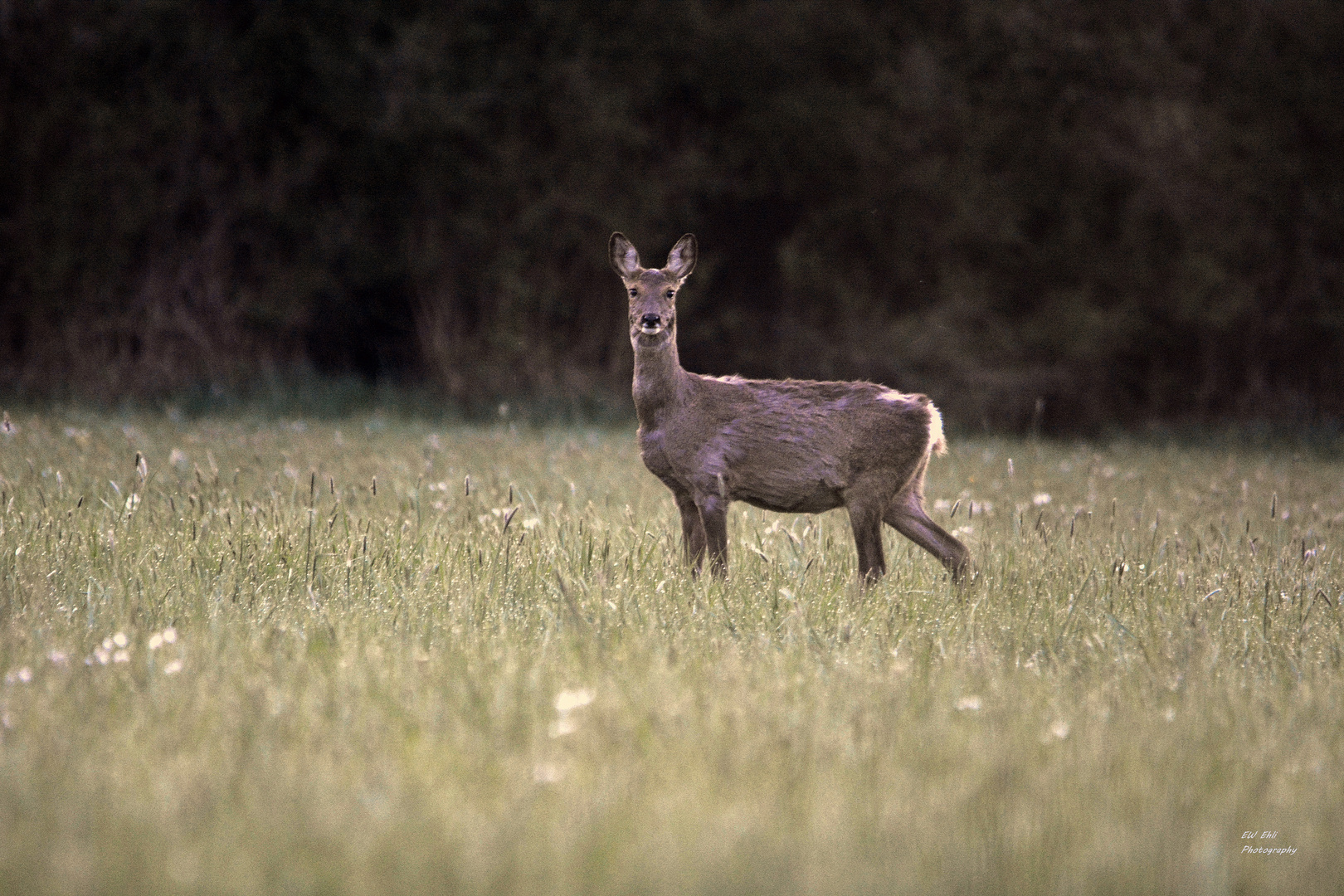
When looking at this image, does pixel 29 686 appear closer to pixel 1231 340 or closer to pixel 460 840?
pixel 460 840

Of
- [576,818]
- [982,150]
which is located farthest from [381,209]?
[576,818]

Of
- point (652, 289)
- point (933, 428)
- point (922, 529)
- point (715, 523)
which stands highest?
point (652, 289)

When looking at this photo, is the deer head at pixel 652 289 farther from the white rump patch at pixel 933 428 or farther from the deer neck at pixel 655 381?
the white rump patch at pixel 933 428

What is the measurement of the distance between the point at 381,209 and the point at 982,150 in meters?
6.93

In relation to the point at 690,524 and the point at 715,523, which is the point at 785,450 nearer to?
the point at 715,523

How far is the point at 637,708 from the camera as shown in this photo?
3295mm

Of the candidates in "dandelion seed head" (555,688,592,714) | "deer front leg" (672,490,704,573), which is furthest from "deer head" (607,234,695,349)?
"dandelion seed head" (555,688,592,714)

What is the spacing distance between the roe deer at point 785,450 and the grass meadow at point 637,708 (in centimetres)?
22

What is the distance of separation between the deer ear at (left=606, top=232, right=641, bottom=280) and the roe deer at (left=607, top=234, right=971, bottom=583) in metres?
0.44

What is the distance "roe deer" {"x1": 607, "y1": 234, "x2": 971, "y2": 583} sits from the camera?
5.62 metres

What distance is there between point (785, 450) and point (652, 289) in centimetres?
104

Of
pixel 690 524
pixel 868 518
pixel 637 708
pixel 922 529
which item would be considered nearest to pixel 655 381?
pixel 690 524

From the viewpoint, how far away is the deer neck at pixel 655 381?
5906mm

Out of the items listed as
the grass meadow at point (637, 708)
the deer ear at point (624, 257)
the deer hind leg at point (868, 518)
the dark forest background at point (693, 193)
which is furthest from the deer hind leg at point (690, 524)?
the dark forest background at point (693, 193)
